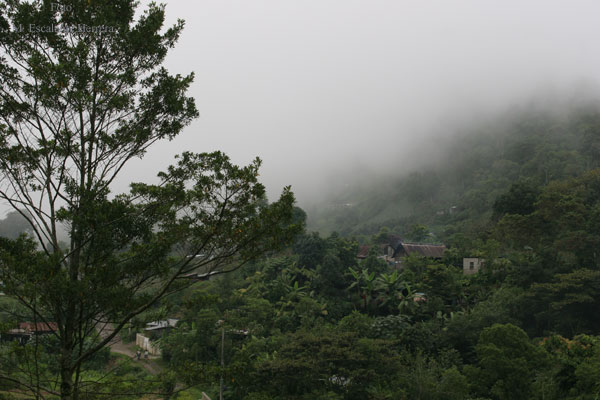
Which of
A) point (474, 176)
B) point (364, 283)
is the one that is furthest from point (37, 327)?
point (474, 176)

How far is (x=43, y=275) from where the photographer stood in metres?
4.40

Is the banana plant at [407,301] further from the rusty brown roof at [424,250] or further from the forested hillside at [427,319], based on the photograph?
the rusty brown roof at [424,250]

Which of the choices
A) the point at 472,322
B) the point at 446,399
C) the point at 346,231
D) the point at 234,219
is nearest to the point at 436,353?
the point at 472,322

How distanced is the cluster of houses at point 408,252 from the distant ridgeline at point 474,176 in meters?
3.95

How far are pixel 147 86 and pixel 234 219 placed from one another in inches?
87.4

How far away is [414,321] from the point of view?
19.8 meters

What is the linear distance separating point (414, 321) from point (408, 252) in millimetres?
10532

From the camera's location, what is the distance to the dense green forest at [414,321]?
36.9 feet

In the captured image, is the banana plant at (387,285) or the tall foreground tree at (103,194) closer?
the tall foreground tree at (103,194)

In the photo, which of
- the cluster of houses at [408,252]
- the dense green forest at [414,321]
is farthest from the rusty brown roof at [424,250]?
the dense green forest at [414,321]

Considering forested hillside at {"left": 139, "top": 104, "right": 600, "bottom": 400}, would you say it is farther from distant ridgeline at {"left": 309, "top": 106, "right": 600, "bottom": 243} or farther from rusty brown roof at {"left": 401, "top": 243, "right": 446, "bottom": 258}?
distant ridgeline at {"left": 309, "top": 106, "right": 600, "bottom": 243}

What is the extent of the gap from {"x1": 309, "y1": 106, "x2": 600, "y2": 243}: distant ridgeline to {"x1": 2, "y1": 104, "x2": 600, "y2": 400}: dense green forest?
617 cm

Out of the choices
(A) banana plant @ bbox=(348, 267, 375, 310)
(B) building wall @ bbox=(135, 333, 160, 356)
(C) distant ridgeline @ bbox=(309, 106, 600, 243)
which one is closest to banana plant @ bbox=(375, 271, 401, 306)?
(A) banana plant @ bbox=(348, 267, 375, 310)

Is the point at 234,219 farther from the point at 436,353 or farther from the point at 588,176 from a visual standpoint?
the point at 588,176
